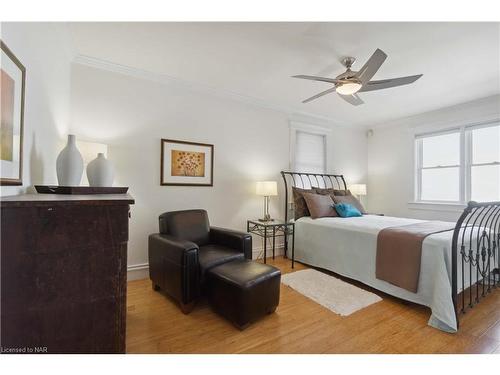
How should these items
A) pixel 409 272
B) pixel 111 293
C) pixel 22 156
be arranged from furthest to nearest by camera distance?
pixel 409 272 → pixel 22 156 → pixel 111 293

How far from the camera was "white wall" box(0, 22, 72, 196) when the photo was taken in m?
1.31

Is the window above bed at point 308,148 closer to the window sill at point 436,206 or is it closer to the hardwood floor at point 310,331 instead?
the window sill at point 436,206

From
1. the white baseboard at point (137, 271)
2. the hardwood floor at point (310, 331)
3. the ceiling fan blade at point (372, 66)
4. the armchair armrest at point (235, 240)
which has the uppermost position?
the ceiling fan blade at point (372, 66)

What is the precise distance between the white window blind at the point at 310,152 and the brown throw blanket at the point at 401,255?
2026 millimetres

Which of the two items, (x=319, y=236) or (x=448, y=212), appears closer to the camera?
(x=319, y=236)

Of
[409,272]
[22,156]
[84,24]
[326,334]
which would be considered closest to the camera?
[22,156]

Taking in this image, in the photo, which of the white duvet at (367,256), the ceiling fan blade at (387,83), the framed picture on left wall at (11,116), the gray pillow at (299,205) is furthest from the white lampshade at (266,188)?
the framed picture on left wall at (11,116)

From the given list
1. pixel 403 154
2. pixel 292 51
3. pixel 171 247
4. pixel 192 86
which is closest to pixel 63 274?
pixel 171 247

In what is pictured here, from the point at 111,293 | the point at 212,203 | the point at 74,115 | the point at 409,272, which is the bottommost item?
the point at 409,272

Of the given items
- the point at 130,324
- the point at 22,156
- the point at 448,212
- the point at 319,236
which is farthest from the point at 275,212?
the point at 22,156

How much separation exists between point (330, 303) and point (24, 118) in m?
2.69

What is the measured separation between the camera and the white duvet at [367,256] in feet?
6.19
